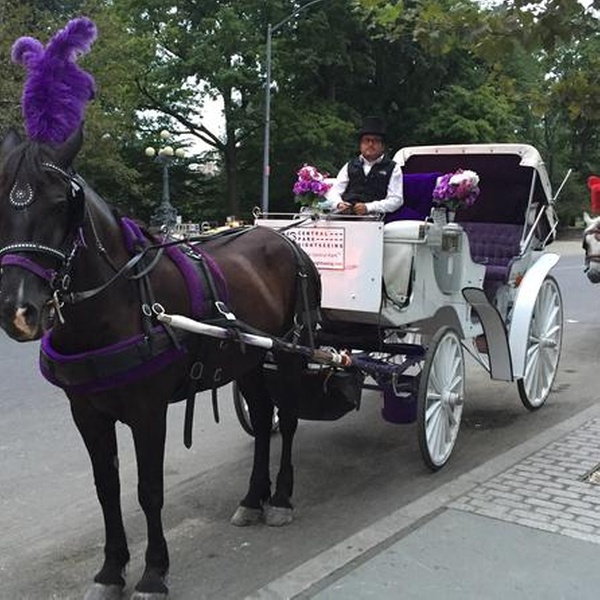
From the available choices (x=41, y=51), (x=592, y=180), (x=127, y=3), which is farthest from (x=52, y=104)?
(x=127, y=3)

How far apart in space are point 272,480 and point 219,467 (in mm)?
480

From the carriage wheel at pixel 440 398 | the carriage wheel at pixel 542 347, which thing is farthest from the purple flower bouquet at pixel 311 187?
the carriage wheel at pixel 542 347

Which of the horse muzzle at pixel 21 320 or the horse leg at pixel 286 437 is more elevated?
the horse muzzle at pixel 21 320

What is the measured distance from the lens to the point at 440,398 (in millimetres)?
5418

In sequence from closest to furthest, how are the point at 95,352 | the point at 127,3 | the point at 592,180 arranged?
the point at 95,352, the point at 592,180, the point at 127,3

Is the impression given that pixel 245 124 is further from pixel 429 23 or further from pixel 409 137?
pixel 429 23

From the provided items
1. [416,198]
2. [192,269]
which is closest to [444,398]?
[416,198]

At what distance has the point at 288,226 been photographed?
535 cm

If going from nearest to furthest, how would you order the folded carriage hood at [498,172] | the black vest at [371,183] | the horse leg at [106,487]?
1. the horse leg at [106,487]
2. the black vest at [371,183]
3. the folded carriage hood at [498,172]

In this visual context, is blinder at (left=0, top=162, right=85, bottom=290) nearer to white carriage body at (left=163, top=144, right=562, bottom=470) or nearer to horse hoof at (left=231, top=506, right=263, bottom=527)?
white carriage body at (left=163, top=144, right=562, bottom=470)

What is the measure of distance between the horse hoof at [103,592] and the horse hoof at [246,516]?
1015mm

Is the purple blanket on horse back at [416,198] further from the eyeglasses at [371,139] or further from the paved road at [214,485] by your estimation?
the paved road at [214,485]

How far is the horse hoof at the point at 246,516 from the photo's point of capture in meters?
4.49

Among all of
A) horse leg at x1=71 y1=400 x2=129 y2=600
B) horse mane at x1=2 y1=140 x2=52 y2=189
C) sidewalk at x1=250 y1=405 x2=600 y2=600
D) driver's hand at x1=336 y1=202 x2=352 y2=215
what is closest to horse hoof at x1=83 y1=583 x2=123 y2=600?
horse leg at x1=71 y1=400 x2=129 y2=600
